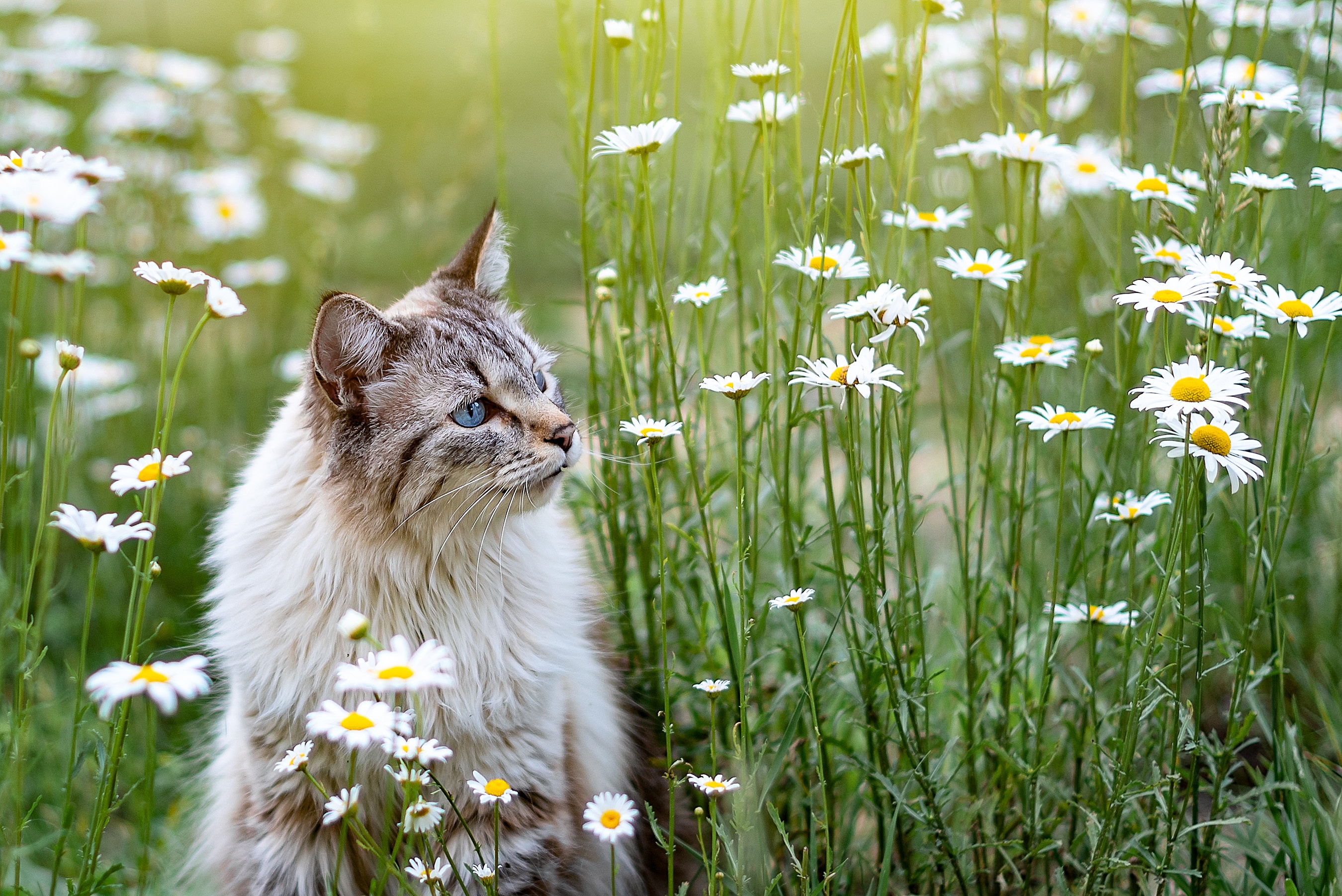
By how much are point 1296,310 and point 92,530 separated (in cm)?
162

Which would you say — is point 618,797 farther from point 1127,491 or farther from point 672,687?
point 1127,491

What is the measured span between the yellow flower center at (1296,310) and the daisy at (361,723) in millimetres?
1330

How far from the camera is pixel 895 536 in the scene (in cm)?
175

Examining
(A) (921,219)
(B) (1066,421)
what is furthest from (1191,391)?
(A) (921,219)

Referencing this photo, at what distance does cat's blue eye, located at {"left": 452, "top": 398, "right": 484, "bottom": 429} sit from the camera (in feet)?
6.20

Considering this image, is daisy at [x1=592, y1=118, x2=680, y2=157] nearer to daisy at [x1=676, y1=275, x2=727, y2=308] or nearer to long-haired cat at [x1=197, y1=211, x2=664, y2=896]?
daisy at [x1=676, y1=275, x2=727, y2=308]

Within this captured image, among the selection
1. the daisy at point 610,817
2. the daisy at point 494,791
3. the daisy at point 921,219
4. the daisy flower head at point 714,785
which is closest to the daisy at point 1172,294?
the daisy at point 921,219

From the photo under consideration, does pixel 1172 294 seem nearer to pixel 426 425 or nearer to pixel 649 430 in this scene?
pixel 649 430

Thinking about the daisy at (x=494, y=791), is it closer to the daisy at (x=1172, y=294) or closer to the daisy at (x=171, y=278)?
the daisy at (x=171, y=278)

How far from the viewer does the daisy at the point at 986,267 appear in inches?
66.0

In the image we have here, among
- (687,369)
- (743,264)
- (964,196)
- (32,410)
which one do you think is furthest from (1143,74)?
(32,410)

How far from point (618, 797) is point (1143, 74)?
3.42 metres

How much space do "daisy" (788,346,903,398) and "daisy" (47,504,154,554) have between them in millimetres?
890

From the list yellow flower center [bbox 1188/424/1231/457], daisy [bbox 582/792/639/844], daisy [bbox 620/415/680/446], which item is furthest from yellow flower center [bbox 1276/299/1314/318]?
daisy [bbox 582/792/639/844]
